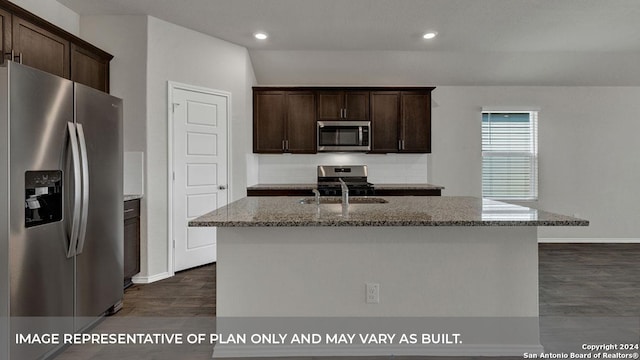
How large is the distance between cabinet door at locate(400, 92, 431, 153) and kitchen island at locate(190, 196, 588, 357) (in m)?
2.86

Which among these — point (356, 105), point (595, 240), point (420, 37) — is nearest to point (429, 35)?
point (420, 37)

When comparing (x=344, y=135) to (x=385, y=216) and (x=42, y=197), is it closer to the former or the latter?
(x=385, y=216)

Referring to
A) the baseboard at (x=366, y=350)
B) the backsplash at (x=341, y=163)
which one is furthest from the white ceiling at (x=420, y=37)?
the baseboard at (x=366, y=350)

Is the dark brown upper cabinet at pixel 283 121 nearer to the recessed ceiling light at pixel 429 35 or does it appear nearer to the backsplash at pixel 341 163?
the backsplash at pixel 341 163

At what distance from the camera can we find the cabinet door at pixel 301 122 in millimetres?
4828

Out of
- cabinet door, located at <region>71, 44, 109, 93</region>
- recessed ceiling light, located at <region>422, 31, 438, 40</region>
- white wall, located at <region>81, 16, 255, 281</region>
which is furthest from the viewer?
recessed ceiling light, located at <region>422, 31, 438, 40</region>

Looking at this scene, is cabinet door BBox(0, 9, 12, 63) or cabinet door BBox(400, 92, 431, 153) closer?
cabinet door BBox(0, 9, 12, 63)

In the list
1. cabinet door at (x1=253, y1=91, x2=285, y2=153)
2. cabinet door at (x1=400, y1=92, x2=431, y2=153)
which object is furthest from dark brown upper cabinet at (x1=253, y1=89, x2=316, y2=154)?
cabinet door at (x1=400, y1=92, x2=431, y2=153)

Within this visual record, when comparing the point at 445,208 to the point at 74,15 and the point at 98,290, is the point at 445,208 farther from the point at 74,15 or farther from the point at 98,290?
the point at 74,15

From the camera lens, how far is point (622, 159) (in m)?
5.29

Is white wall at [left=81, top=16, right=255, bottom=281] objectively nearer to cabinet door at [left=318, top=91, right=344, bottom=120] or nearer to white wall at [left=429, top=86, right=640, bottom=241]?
cabinet door at [left=318, top=91, right=344, bottom=120]

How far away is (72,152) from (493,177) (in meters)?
5.19

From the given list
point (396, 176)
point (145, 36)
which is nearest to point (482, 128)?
point (396, 176)

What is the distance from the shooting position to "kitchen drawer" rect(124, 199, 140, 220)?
10.8 feet
